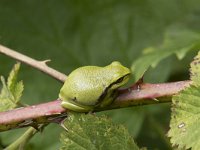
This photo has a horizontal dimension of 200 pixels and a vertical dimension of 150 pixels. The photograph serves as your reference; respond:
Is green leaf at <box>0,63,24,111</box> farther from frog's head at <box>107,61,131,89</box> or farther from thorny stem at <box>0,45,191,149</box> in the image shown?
frog's head at <box>107,61,131,89</box>

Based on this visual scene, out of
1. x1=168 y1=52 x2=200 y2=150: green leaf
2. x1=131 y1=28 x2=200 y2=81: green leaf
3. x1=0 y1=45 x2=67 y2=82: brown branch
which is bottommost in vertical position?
x1=168 y1=52 x2=200 y2=150: green leaf

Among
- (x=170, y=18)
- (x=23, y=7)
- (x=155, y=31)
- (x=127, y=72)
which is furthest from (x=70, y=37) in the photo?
(x=127, y=72)

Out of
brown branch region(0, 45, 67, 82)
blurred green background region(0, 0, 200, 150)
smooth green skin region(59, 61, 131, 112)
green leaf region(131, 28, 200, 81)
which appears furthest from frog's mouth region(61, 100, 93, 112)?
blurred green background region(0, 0, 200, 150)

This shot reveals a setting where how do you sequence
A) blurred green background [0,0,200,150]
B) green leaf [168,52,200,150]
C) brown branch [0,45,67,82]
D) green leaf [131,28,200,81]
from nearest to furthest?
green leaf [168,52,200,150], brown branch [0,45,67,82], green leaf [131,28,200,81], blurred green background [0,0,200,150]

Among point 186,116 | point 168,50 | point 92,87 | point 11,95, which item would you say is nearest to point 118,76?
point 92,87

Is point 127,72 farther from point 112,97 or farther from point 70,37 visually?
point 70,37
